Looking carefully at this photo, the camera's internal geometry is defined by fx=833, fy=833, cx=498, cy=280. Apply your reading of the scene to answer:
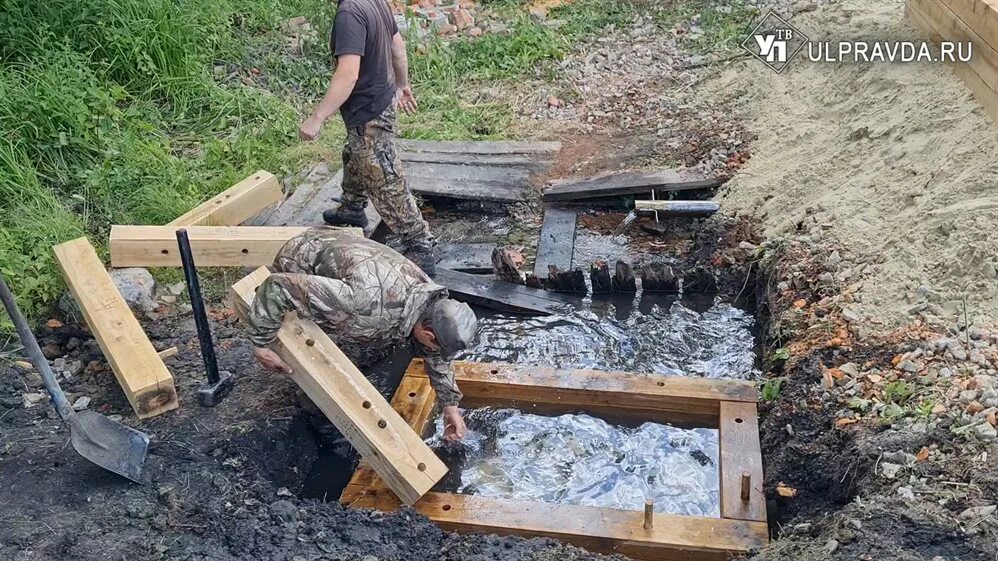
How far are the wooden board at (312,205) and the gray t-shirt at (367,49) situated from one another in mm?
921

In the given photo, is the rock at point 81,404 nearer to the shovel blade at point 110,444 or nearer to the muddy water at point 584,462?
the shovel blade at point 110,444

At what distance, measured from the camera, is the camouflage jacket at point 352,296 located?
361cm

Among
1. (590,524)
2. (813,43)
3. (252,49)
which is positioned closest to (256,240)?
(590,524)

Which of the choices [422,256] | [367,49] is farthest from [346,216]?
[367,49]

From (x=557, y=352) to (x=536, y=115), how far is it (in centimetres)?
338

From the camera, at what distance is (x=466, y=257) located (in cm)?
585

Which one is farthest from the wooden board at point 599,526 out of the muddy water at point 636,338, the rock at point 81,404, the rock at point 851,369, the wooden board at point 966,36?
the wooden board at point 966,36

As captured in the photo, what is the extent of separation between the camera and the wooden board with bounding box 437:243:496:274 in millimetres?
5742

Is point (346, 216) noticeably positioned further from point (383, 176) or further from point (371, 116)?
point (371, 116)

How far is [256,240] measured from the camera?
15.3 ft

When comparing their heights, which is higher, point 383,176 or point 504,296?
point 383,176

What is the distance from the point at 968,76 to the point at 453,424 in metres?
4.10

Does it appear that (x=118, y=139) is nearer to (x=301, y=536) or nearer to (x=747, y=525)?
(x=301, y=536)

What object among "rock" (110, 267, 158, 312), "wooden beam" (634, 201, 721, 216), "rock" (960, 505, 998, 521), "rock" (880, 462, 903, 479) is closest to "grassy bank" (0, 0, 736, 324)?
"rock" (110, 267, 158, 312)
